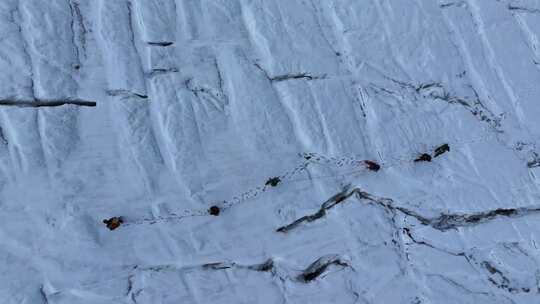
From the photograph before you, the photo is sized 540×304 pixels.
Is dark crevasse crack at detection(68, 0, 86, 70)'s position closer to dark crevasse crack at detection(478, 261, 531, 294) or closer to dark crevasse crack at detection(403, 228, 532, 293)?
dark crevasse crack at detection(403, 228, 532, 293)

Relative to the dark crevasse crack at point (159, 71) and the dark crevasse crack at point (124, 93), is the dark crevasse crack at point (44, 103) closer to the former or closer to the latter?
the dark crevasse crack at point (124, 93)

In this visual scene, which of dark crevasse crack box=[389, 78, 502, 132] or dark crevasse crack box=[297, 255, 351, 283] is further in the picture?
dark crevasse crack box=[389, 78, 502, 132]

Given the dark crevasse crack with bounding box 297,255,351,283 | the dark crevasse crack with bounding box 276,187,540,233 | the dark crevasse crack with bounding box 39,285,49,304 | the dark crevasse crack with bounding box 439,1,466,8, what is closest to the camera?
the dark crevasse crack with bounding box 39,285,49,304

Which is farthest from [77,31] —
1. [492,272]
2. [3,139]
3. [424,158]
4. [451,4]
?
[492,272]

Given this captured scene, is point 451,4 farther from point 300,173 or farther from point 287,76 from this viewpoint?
point 300,173

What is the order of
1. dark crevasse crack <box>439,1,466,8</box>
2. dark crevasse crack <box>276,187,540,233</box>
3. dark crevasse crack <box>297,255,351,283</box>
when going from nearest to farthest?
dark crevasse crack <box>297,255,351,283</box>
dark crevasse crack <box>276,187,540,233</box>
dark crevasse crack <box>439,1,466,8</box>

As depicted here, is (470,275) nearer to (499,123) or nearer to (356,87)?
(499,123)

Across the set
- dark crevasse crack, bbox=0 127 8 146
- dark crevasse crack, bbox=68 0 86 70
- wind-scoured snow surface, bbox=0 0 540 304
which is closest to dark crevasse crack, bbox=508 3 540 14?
wind-scoured snow surface, bbox=0 0 540 304
